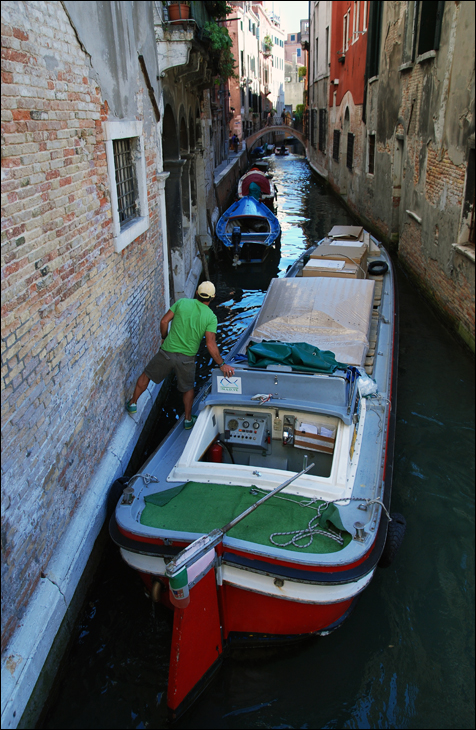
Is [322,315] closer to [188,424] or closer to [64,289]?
[188,424]

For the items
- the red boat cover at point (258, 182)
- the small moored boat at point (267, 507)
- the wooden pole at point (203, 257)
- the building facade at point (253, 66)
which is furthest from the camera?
the building facade at point (253, 66)

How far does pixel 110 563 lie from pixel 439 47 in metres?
3.52

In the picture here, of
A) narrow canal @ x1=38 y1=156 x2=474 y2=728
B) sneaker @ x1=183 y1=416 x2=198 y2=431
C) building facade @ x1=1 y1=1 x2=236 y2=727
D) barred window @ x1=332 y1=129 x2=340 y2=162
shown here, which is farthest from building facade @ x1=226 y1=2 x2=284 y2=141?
narrow canal @ x1=38 y1=156 x2=474 y2=728

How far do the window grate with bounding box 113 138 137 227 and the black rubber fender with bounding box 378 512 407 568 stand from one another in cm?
325

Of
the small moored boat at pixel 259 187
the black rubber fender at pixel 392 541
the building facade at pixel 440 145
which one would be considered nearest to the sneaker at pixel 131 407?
the black rubber fender at pixel 392 541

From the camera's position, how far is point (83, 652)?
124 inches

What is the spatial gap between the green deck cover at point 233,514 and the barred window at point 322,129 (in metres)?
21.0

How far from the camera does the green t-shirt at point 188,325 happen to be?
4320 millimetres

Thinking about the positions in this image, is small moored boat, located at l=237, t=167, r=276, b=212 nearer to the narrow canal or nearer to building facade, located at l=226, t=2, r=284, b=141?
building facade, located at l=226, t=2, r=284, b=141

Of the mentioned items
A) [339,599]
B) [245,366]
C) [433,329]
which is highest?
[433,329]

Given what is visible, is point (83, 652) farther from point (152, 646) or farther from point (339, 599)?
point (339, 599)

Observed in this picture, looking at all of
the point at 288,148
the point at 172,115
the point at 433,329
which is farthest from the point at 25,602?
the point at 288,148

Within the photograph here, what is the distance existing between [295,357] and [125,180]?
231 centimetres

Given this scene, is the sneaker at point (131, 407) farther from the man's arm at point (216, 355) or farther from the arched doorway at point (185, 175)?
the arched doorway at point (185, 175)
